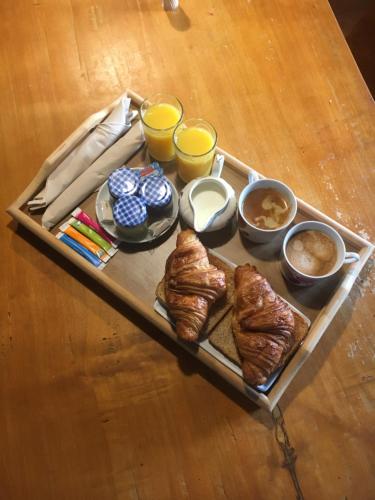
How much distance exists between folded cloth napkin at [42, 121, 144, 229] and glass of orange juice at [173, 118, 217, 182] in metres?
0.14

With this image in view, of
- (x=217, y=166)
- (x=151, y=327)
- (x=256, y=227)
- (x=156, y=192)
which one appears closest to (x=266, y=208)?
(x=256, y=227)

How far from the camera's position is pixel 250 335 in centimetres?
91

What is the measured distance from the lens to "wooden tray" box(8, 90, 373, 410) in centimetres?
96

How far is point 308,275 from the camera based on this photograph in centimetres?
97

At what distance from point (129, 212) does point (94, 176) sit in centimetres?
20

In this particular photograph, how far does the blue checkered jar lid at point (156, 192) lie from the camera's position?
105cm

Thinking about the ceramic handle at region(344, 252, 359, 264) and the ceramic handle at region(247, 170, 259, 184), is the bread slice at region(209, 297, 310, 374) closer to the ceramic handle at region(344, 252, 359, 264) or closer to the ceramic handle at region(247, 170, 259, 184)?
the ceramic handle at region(344, 252, 359, 264)

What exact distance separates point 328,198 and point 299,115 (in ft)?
0.96

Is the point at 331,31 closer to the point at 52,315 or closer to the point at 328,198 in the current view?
the point at 328,198

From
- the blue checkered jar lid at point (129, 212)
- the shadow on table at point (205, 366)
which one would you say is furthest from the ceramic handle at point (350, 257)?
the blue checkered jar lid at point (129, 212)

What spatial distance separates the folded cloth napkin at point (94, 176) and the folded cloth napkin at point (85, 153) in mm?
19

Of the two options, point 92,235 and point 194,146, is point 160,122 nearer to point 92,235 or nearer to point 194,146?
point 194,146

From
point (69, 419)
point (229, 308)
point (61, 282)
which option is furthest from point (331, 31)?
point (69, 419)

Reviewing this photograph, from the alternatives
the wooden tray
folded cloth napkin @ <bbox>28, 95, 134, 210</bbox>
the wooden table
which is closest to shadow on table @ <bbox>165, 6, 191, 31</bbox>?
the wooden table
